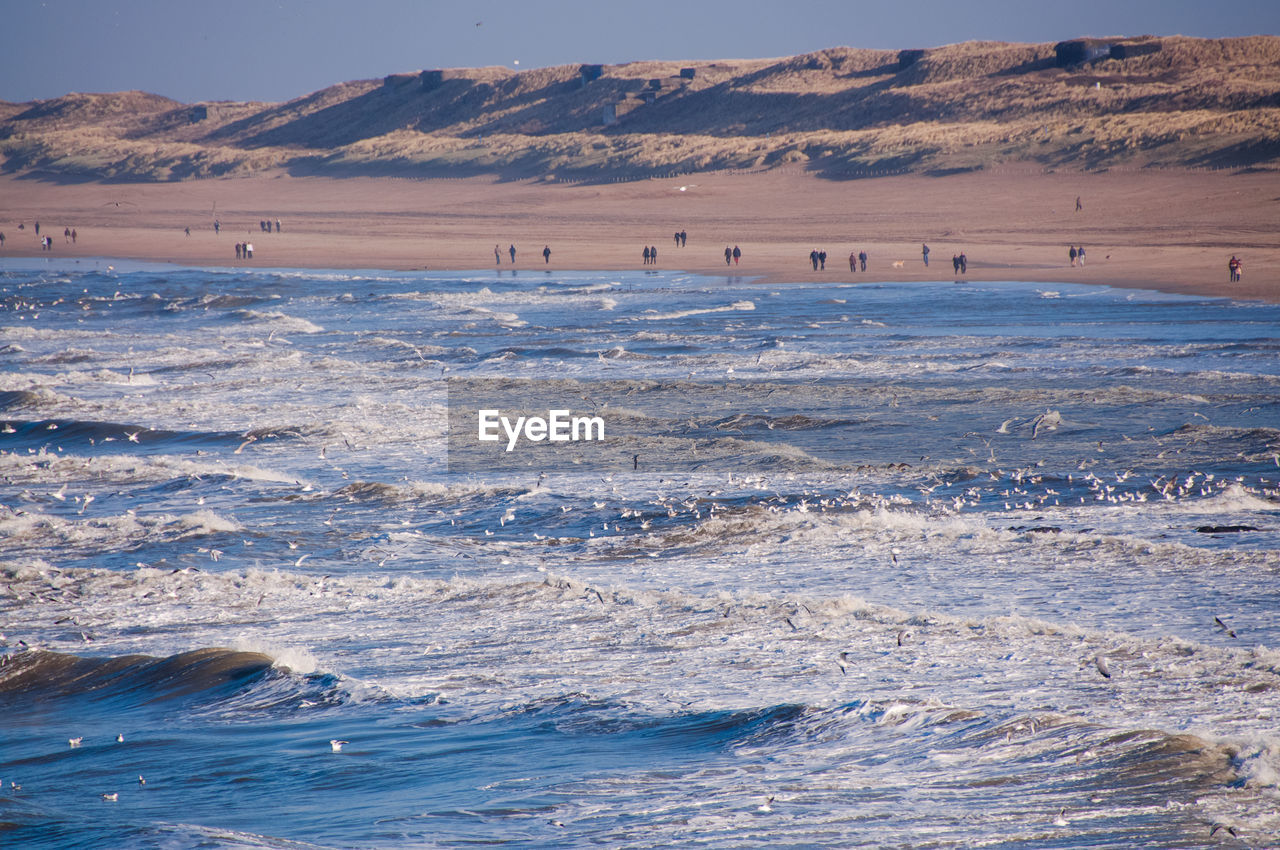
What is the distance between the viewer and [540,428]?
736 inches

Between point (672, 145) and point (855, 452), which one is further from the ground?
point (672, 145)

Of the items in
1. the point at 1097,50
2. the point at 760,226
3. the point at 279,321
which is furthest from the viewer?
the point at 1097,50

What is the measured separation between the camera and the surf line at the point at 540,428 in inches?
703

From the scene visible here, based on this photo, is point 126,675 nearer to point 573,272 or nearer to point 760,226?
point 573,272

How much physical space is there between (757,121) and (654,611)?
98.0 m

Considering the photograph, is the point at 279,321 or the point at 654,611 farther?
the point at 279,321

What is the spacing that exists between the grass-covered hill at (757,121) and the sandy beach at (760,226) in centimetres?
469

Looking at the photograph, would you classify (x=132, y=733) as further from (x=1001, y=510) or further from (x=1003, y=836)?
(x=1001, y=510)

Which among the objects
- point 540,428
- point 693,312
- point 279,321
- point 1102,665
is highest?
point 279,321

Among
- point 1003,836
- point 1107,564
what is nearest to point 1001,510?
point 1107,564

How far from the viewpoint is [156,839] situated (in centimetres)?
599

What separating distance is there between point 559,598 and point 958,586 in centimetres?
366

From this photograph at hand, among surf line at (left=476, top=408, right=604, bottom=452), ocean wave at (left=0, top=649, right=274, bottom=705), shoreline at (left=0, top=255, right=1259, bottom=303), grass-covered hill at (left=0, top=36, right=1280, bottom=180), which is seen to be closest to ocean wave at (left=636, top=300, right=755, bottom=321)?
shoreline at (left=0, top=255, right=1259, bottom=303)

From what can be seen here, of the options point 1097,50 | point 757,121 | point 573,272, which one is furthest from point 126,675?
point 1097,50
